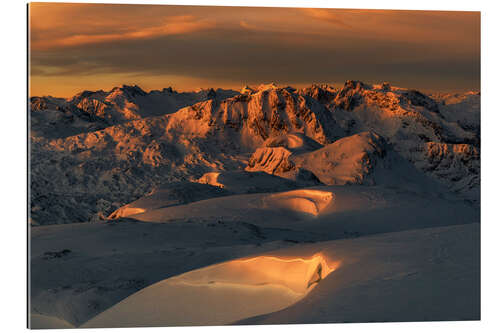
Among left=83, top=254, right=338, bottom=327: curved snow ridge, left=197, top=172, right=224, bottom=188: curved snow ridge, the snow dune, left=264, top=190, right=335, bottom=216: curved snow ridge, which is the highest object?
left=197, top=172, right=224, bottom=188: curved snow ridge

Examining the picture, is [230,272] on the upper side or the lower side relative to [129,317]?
upper

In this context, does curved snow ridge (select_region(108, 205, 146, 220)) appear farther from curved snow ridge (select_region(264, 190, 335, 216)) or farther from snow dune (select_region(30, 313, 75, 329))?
snow dune (select_region(30, 313, 75, 329))

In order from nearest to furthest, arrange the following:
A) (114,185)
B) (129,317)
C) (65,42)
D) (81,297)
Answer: (129,317) < (81,297) < (65,42) < (114,185)

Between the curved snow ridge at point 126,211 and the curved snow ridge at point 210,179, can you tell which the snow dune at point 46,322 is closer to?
the curved snow ridge at point 126,211

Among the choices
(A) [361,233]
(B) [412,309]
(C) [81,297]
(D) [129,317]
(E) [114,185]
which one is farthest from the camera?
(E) [114,185]

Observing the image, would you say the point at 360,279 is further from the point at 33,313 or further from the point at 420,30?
the point at 420,30

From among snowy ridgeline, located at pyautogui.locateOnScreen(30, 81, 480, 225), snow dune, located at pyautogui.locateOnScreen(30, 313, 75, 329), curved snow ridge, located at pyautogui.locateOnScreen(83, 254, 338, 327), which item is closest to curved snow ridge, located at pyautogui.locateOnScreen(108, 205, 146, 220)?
snowy ridgeline, located at pyautogui.locateOnScreen(30, 81, 480, 225)
